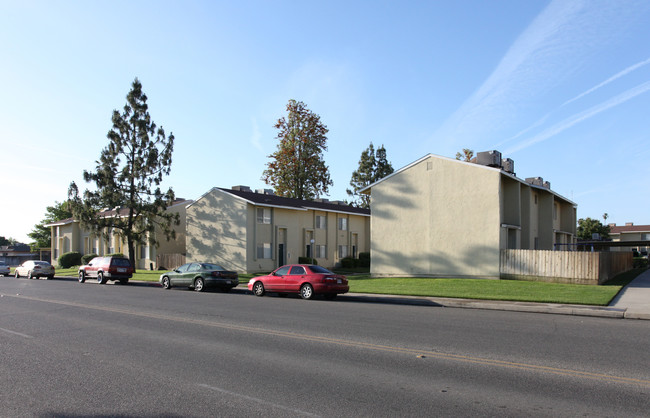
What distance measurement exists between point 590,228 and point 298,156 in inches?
1992

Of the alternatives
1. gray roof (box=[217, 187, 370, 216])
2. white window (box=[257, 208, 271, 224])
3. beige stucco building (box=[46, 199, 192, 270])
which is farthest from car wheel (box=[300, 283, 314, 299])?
beige stucco building (box=[46, 199, 192, 270])

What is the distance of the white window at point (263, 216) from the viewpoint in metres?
36.3

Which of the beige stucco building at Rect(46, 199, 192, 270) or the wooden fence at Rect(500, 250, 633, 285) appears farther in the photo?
the beige stucco building at Rect(46, 199, 192, 270)

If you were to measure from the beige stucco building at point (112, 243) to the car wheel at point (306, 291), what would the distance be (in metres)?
24.8

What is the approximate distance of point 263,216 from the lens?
3669 centimetres

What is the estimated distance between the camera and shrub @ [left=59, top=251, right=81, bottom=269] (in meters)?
52.0

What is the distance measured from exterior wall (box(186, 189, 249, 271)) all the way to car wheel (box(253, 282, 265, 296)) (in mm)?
13366

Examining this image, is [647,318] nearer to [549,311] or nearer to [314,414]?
[549,311]

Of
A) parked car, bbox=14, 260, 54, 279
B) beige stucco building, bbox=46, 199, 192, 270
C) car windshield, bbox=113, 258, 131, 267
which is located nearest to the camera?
car windshield, bbox=113, 258, 131, 267

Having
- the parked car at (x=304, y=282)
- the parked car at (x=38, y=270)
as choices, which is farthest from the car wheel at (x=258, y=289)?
the parked car at (x=38, y=270)

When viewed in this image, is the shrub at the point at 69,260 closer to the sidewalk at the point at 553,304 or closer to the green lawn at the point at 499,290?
the green lawn at the point at 499,290

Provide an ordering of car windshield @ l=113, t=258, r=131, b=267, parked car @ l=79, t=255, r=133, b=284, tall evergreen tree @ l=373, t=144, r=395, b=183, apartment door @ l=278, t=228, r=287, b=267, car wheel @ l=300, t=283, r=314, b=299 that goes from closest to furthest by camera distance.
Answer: car wheel @ l=300, t=283, r=314, b=299 → parked car @ l=79, t=255, r=133, b=284 → car windshield @ l=113, t=258, r=131, b=267 → apartment door @ l=278, t=228, r=287, b=267 → tall evergreen tree @ l=373, t=144, r=395, b=183

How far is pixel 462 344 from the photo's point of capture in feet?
30.8

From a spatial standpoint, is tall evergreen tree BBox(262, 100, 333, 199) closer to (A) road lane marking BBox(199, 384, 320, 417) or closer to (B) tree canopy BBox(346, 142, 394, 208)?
(B) tree canopy BBox(346, 142, 394, 208)
